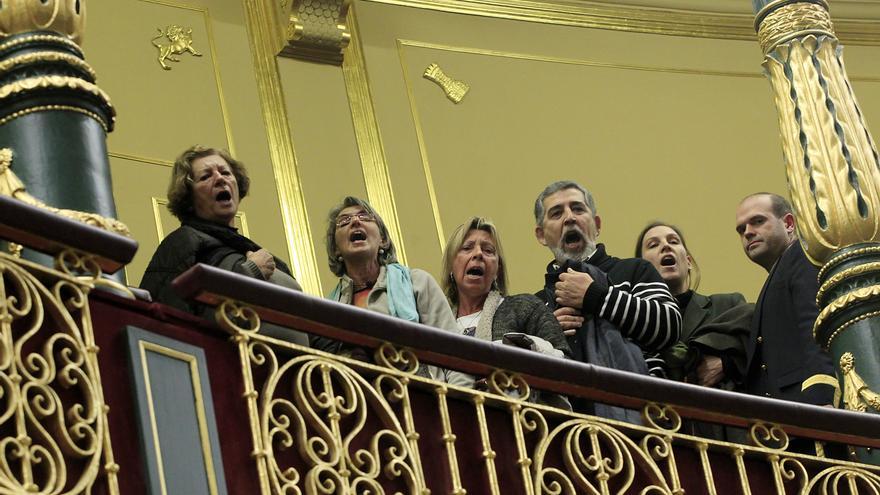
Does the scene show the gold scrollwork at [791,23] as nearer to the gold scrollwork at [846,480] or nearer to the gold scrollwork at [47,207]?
the gold scrollwork at [846,480]

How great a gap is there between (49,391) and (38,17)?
4.96 ft

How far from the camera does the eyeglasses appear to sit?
7.03 meters

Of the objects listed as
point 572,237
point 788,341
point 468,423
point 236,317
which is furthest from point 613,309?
point 236,317

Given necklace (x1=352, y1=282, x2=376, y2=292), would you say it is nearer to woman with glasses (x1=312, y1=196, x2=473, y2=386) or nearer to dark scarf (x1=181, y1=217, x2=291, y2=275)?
woman with glasses (x1=312, y1=196, x2=473, y2=386)

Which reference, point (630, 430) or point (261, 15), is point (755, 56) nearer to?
point (261, 15)

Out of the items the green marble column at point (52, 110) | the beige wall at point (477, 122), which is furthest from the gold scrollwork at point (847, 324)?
the beige wall at point (477, 122)

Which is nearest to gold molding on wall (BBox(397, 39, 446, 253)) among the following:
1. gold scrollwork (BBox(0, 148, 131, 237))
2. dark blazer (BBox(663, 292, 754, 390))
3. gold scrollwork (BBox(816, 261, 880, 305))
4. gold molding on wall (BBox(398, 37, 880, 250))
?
gold molding on wall (BBox(398, 37, 880, 250))

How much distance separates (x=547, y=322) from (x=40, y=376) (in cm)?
224

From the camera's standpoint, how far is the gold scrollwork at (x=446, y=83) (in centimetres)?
1082

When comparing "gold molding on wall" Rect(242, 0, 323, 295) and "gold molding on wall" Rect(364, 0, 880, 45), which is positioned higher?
"gold molding on wall" Rect(364, 0, 880, 45)

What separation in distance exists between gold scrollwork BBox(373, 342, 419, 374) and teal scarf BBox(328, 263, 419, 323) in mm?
1003

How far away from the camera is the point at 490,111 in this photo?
10953 mm

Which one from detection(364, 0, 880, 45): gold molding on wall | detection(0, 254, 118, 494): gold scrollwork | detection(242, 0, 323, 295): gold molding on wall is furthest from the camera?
detection(364, 0, 880, 45): gold molding on wall

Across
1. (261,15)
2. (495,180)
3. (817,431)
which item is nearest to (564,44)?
(495,180)
